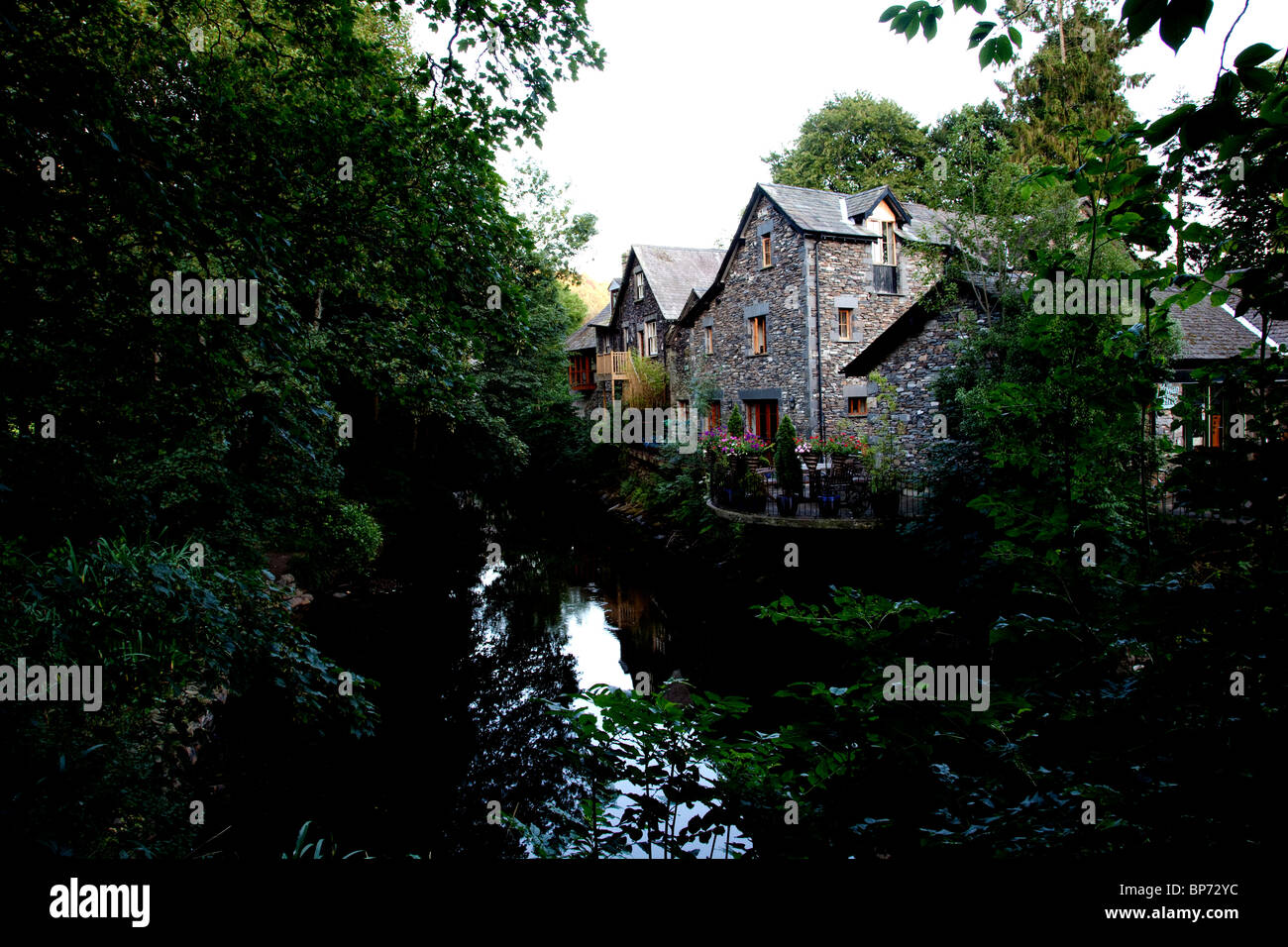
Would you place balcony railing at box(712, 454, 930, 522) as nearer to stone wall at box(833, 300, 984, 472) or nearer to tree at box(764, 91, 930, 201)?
stone wall at box(833, 300, 984, 472)

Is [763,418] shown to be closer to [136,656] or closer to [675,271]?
[675,271]

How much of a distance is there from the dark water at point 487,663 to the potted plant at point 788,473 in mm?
1029

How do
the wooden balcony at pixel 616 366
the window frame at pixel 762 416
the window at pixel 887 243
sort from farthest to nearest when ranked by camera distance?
the wooden balcony at pixel 616 366
the window frame at pixel 762 416
the window at pixel 887 243

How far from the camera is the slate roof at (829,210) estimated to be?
2070cm

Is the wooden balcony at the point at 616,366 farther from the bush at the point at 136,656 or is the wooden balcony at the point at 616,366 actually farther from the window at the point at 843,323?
the bush at the point at 136,656

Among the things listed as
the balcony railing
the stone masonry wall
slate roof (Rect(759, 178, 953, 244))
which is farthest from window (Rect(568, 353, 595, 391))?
the balcony railing

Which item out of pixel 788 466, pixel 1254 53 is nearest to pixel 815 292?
pixel 788 466

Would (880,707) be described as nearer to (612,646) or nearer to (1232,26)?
(1232,26)

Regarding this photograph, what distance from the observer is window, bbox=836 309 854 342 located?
2105 centimetres

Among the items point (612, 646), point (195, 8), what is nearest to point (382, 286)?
point (195, 8)

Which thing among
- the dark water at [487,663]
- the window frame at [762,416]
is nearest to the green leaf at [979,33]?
the dark water at [487,663]

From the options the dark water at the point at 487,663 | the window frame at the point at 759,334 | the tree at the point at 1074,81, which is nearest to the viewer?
the dark water at the point at 487,663

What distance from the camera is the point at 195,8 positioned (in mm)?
5629

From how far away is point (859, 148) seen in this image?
120 feet
